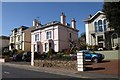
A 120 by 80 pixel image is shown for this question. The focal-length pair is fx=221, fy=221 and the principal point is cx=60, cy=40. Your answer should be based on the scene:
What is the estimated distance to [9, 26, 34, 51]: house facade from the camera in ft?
198

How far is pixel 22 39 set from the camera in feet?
201

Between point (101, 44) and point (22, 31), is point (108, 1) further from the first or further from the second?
point (22, 31)

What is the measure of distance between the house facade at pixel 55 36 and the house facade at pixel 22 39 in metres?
6.17

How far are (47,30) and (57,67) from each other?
24.2 m

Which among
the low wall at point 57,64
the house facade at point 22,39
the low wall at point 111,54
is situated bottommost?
the low wall at point 57,64

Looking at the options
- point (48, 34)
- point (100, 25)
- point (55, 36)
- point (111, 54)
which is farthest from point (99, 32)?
point (48, 34)

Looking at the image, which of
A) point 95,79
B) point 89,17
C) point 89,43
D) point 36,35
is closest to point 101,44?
point 89,43

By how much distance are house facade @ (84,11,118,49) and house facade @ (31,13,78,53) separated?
7.49 m

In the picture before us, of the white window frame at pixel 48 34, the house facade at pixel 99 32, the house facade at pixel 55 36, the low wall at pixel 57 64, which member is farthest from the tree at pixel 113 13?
the white window frame at pixel 48 34

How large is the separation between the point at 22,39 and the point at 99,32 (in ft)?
88.3

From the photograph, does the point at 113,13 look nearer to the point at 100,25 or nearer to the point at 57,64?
the point at 57,64

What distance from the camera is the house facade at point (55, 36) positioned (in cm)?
4828

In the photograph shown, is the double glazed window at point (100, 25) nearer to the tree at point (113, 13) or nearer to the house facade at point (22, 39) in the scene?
the tree at point (113, 13)

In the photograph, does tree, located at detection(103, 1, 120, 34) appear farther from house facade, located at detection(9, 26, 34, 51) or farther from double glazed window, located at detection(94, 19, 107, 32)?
house facade, located at detection(9, 26, 34, 51)
